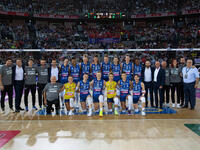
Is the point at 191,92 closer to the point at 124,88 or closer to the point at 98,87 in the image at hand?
the point at 124,88

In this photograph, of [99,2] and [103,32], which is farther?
[99,2]

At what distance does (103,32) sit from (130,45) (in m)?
4.76

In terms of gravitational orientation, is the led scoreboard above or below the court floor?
above

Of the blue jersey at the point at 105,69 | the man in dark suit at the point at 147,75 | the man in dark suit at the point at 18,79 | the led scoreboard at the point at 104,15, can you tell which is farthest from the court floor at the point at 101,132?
the led scoreboard at the point at 104,15

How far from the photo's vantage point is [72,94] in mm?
5840

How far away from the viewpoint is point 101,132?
413 cm

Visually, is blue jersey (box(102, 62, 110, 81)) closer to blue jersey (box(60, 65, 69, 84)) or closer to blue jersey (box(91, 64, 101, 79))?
blue jersey (box(91, 64, 101, 79))

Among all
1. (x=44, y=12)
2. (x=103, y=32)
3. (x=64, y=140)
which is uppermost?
(x=44, y=12)

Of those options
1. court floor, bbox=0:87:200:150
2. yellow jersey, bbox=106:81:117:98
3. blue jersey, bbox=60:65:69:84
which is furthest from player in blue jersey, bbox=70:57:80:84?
court floor, bbox=0:87:200:150

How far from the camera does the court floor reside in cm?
349

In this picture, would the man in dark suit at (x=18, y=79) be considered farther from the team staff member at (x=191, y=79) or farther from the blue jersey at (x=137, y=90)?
the team staff member at (x=191, y=79)

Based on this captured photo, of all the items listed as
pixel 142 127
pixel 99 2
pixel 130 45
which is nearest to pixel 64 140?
pixel 142 127

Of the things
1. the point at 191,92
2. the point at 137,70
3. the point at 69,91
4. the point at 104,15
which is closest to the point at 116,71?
the point at 137,70

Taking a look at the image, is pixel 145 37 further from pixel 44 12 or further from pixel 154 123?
pixel 154 123
